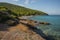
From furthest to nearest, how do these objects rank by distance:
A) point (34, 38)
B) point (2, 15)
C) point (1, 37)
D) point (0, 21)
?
point (2, 15) < point (0, 21) < point (34, 38) < point (1, 37)

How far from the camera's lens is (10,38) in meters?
12.5

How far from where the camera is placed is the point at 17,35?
512 inches

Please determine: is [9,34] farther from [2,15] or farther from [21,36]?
[2,15]

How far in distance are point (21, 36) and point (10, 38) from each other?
0.95 metres

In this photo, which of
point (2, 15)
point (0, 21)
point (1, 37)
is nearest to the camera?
point (1, 37)

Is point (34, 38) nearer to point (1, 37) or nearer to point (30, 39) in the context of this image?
point (30, 39)

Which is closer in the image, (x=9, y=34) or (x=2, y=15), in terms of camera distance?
(x=9, y=34)

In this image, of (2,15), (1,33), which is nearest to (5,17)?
(2,15)

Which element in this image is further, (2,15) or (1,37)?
(2,15)

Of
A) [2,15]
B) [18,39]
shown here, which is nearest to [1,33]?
[18,39]

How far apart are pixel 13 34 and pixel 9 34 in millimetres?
328

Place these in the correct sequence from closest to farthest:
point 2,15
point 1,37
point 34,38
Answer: point 1,37
point 34,38
point 2,15

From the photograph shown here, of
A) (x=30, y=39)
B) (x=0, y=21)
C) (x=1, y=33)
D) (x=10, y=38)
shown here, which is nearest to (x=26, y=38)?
(x=30, y=39)

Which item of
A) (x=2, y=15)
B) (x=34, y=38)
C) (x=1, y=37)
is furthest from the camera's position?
(x=2, y=15)
